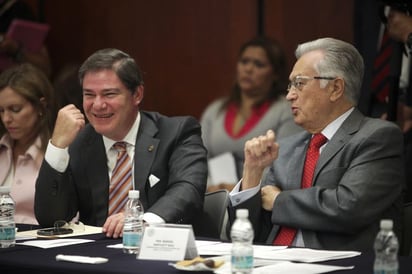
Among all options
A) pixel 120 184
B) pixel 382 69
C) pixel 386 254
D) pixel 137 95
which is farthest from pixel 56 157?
pixel 382 69

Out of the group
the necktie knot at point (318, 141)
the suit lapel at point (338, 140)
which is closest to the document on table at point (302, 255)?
the suit lapel at point (338, 140)

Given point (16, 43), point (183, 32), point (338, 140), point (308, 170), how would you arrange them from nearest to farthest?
point (338, 140) < point (308, 170) < point (16, 43) < point (183, 32)

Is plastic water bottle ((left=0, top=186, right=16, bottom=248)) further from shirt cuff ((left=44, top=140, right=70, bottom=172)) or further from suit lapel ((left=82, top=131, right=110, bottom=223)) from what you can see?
suit lapel ((left=82, top=131, right=110, bottom=223))

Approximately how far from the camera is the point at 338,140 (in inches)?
172

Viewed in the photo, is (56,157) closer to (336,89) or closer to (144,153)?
(144,153)

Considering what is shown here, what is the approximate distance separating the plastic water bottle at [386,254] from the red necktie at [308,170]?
1.17m

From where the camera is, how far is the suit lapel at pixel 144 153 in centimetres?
479

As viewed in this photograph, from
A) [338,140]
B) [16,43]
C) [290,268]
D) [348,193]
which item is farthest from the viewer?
[16,43]

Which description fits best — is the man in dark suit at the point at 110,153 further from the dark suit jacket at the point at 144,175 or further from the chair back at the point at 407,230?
the chair back at the point at 407,230

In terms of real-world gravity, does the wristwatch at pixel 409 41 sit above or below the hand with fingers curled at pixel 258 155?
above

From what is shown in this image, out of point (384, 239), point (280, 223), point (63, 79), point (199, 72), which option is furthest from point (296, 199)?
point (199, 72)

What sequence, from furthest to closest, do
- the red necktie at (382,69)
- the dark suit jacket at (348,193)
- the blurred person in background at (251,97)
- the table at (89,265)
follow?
the blurred person in background at (251,97), the red necktie at (382,69), the dark suit jacket at (348,193), the table at (89,265)

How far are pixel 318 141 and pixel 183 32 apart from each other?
3.58 m

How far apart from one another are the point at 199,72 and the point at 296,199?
3.75 metres
